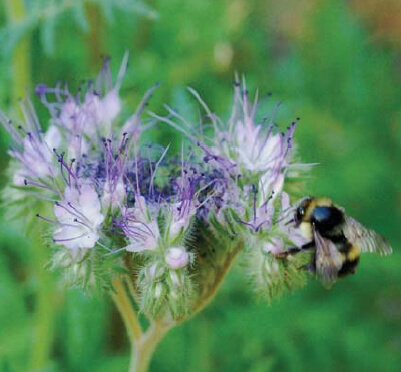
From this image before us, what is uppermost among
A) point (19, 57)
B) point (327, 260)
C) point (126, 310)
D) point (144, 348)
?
point (327, 260)

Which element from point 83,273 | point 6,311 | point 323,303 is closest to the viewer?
point 83,273

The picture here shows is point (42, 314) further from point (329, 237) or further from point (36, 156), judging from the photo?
point (329, 237)

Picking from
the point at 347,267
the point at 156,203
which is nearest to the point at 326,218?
the point at 347,267

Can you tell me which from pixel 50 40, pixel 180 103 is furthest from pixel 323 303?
pixel 50 40

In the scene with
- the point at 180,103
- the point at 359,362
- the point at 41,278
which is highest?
the point at 180,103

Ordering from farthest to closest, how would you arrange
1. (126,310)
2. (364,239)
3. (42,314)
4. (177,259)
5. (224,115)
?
(224,115)
(42,314)
(126,310)
(364,239)
(177,259)

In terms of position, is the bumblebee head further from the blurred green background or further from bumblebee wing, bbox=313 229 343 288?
→ the blurred green background

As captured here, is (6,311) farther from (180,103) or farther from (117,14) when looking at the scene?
(117,14)
